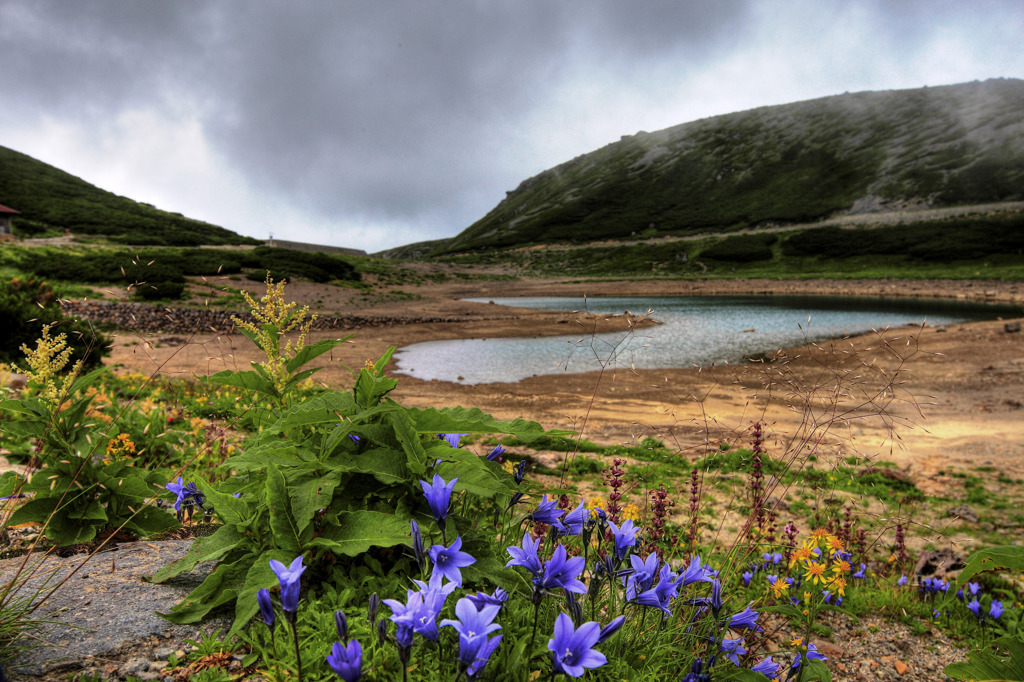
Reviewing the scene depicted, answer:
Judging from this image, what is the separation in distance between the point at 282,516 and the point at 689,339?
74.3 feet

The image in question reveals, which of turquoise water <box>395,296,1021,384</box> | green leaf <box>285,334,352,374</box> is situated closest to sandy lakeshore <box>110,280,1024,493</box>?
green leaf <box>285,334,352,374</box>

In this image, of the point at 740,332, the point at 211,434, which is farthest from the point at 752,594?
the point at 740,332

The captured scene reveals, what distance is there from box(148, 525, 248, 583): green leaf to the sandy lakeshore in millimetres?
771

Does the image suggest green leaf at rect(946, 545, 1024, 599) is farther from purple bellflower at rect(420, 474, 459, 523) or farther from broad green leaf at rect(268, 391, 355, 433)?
broad green leaf at rect(268, 391, 355, 433)

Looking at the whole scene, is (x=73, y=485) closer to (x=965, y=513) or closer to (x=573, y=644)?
(x=573, y=644)

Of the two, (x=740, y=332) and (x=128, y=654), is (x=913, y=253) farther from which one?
(x=128, y=654)

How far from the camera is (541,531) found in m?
2.54

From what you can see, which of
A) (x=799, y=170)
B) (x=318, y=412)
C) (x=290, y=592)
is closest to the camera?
(x=290, y=592)

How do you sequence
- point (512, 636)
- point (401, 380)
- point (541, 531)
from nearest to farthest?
point (512, 636) → point (541, 531) → point (401, 380)

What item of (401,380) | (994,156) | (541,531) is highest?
(994,156)

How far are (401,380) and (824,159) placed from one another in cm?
13993

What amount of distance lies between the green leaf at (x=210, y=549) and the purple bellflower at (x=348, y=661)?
0.87m

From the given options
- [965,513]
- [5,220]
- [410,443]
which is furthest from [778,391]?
[5,220]

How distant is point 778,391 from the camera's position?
1003 centimetres
